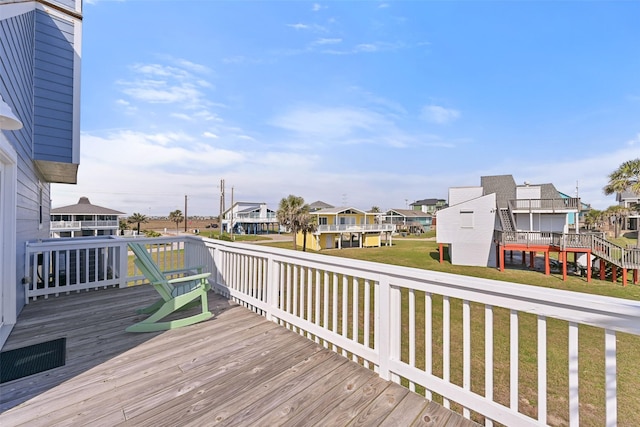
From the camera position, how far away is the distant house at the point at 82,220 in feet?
71.9

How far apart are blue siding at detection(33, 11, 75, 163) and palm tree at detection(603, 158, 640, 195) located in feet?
78.0

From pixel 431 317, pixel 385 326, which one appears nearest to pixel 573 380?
pixel 431 317

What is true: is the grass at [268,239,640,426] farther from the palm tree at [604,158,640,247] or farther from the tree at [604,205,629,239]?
the tree at [604,205,629,239]

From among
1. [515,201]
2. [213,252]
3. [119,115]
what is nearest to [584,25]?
[515,201]

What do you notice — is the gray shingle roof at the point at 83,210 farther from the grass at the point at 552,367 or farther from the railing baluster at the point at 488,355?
the railing baluster at the point at 488,355

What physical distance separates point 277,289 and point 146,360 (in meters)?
1.32

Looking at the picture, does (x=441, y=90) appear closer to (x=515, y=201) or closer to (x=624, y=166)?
(x=515, y=201)

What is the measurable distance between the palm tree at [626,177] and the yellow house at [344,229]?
1607 centimetres

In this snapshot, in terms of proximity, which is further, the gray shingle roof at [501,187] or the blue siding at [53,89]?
the gray shingle roof at [501,187]

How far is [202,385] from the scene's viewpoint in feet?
6.20

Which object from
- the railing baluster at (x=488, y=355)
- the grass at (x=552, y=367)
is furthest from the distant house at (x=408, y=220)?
the railing baluster at (x=488, y=355)

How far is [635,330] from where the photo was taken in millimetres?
1006

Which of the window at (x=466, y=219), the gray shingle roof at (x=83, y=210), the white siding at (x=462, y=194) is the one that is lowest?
the window at (x=466, y=219)

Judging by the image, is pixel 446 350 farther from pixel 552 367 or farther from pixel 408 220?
pixel 408 220
